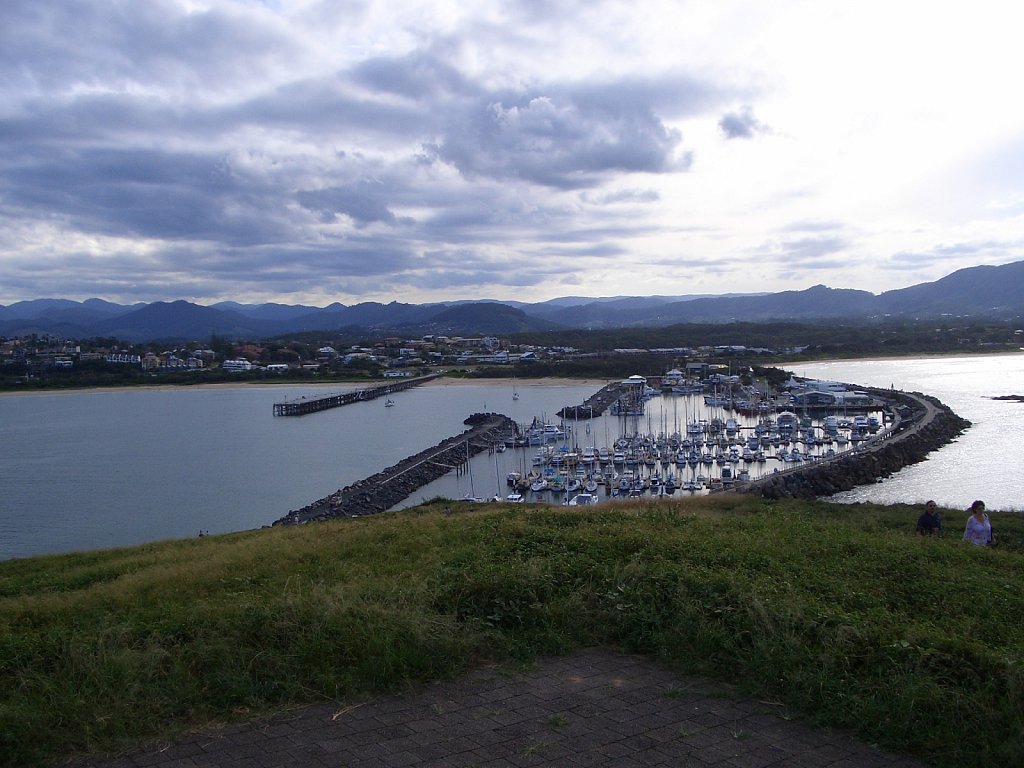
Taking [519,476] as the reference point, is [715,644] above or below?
above

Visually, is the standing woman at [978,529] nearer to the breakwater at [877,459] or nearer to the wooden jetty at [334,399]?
the breakwater at [877,459]

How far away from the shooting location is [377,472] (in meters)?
27.5

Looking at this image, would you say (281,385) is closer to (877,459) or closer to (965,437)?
(877,459)

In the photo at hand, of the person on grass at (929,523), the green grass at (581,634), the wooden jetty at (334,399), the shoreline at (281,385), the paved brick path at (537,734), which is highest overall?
the green grass at (581,634)

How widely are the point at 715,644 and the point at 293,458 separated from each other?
29328mm

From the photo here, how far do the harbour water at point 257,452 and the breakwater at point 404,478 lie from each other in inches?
30.6

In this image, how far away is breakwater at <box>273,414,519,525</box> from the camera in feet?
67.6

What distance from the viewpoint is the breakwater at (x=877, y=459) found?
70.2 ft

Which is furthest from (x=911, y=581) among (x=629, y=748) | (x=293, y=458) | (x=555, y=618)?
(x=293, y=458)

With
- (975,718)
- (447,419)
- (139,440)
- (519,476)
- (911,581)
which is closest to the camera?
(975,718)

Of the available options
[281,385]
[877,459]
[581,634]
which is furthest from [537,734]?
[281,385]

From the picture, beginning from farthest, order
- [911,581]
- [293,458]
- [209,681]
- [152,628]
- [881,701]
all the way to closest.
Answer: [293,458] < [911,581] < [152,628] < [209,681] < [881,701]

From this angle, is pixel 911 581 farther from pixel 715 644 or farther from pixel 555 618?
pixel 555 618

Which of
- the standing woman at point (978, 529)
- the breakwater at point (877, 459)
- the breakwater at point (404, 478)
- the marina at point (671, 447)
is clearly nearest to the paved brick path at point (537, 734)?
the standing woman at point (978, 529)
